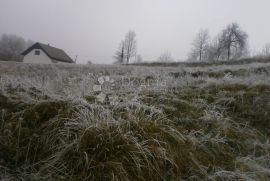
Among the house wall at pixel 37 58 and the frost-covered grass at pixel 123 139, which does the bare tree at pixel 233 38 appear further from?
the frost-covered grass at pixel 123 139

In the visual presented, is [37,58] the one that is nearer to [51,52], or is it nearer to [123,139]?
[51,52]

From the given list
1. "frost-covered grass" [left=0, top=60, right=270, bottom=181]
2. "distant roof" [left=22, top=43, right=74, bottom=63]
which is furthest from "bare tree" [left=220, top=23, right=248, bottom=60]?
"frost-covered grass" [left=0, top=60, right=270, bottom=181]

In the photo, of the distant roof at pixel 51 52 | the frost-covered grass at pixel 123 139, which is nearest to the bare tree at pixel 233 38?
the distant roof at pixel 51 52

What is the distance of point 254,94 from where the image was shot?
5.38 m

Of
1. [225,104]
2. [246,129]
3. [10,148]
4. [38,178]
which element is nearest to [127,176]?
[38,178]

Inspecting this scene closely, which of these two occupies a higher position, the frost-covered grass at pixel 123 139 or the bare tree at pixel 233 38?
the bare tree at pixel 233 38

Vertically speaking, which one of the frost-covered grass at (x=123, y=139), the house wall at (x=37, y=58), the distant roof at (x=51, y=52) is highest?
the distant roof at (x=51, y=52)

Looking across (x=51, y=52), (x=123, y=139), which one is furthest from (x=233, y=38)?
(x=123, y=139)

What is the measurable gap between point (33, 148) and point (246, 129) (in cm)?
302

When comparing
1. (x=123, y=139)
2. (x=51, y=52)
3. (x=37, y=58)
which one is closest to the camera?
(x=123, y=139)

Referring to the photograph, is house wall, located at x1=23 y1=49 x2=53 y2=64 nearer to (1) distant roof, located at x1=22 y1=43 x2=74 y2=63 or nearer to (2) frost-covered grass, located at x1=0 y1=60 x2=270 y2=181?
(1) distant roof, located at x1=22 y1=43 x2=74 y2=63

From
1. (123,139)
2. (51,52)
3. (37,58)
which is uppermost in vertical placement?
(51,52)

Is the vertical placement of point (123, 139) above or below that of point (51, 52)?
below

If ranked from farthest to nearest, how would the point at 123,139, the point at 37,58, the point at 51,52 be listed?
the point at 51,52 → the point at 37,58 → the point at 123,139
